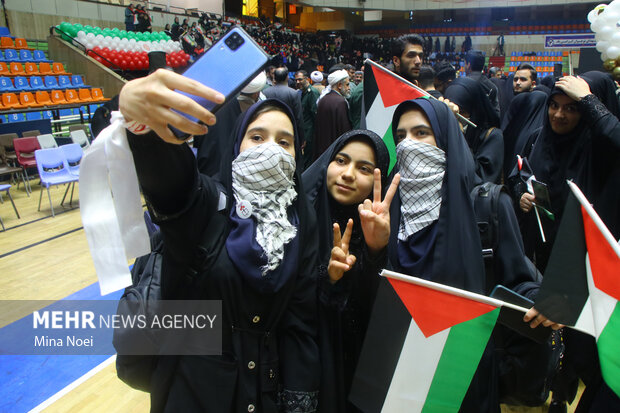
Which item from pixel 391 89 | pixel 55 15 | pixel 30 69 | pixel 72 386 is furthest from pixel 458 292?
pixel 55 15

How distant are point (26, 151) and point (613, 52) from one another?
7606mm

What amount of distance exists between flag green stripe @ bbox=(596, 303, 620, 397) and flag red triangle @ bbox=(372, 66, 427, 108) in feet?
5.33

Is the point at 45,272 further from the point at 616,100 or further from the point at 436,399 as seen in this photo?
the point at 616,100

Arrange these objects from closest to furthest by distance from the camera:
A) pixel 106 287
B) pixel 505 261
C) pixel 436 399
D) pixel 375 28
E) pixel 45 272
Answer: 1. pixel 106 287
2. pixel 436 399
3. pixel 505 261
4. pixel 45 272
5. pixel 375 28

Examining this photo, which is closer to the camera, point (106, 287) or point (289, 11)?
point (106, 287)

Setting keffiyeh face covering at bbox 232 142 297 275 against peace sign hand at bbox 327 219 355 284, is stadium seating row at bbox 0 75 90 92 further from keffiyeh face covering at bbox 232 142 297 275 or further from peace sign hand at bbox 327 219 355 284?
peace sign hand at bbox 327 219 355 284

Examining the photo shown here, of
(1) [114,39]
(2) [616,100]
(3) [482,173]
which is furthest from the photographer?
(1) [114,39]

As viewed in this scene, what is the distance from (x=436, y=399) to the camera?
1330 millimetres

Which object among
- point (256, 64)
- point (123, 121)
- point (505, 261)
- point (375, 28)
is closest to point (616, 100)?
point (505, 261)

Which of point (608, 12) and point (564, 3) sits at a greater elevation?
point (564, 3)

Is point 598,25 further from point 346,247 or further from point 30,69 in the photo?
point 30,69

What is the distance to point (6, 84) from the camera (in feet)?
29.8

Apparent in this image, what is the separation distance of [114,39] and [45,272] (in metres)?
10.6

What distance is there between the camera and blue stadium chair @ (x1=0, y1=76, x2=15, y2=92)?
8.93m
